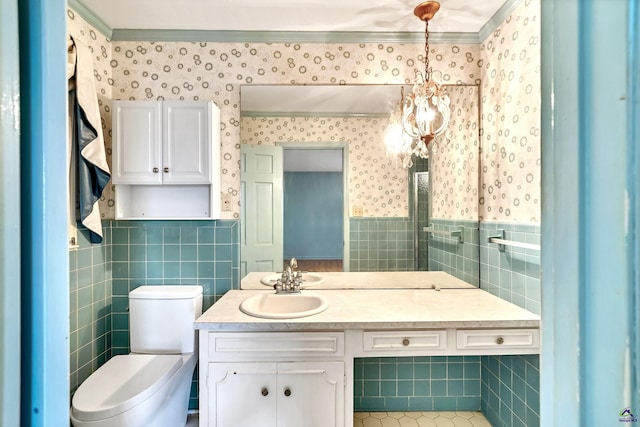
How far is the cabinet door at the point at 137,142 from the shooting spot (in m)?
1.93

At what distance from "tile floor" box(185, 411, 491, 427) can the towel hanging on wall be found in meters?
1.46

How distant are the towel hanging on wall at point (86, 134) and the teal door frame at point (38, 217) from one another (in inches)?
66.0

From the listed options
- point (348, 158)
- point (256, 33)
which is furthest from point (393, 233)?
point (256, 33)

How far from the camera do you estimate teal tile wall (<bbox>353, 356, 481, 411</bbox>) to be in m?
2.18

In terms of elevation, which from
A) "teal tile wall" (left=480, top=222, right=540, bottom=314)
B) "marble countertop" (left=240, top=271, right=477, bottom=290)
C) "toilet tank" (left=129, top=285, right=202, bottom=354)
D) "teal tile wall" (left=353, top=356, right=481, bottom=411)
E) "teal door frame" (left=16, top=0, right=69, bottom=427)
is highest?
"teal door frame" (left=16, top=0, right=69, bottom=427)

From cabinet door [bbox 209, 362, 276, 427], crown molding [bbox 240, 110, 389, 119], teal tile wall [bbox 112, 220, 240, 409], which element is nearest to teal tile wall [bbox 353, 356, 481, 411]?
cabinet door [bbox 209, 362, 276, 427]

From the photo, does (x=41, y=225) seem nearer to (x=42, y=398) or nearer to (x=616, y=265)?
(x=42, y=398)

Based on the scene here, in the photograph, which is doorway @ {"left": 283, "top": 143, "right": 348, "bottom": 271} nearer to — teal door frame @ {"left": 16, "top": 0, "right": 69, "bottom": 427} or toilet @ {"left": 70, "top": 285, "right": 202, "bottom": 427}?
toilet @ {"left": 70, "top": 285, "right": 202, "bottom": 427}

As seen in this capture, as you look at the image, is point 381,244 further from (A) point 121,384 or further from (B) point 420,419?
(A) point 121,384

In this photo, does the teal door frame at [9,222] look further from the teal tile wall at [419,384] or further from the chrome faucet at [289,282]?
the teal tile wall at [419,384]

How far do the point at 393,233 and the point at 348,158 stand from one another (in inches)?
22.6

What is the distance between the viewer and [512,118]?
A: 5.79 feet

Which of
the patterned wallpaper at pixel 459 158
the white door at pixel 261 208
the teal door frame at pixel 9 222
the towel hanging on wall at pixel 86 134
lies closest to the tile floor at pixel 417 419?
the white door at pixel 261 208

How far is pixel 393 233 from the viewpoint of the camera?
7.00 feet
